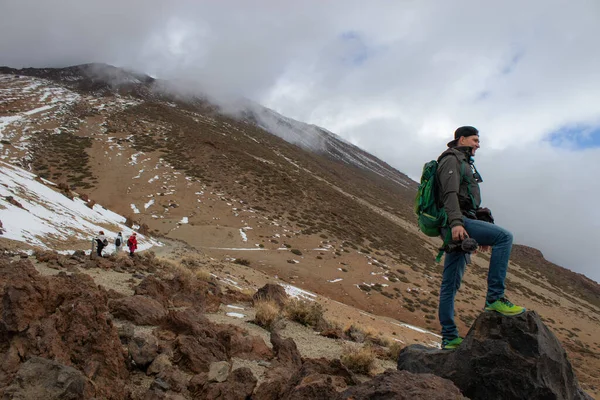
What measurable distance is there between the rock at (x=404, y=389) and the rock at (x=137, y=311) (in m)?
2.96

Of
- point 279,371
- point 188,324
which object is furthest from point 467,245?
point 188,324

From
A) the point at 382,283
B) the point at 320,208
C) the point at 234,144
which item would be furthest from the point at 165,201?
the point at 234,144

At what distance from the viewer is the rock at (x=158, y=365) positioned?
10.5ft

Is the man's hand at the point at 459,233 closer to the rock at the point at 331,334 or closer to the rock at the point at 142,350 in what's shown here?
the rock at the point at 142,350

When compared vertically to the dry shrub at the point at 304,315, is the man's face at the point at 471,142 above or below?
above

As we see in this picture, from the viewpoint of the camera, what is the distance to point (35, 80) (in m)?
81.9

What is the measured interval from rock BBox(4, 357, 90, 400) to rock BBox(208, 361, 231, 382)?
40.9 inches

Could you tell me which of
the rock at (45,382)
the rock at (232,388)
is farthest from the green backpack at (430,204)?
the rock at (45,382)

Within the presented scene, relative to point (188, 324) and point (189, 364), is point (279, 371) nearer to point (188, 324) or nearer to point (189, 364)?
point (189, 364)

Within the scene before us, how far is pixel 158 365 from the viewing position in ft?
10.7

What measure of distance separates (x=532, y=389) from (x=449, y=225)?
1.47 metres

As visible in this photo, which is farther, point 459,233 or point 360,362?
point 360,362

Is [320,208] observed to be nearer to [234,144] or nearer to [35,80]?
[234,144]

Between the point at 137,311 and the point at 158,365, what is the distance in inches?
62.3
